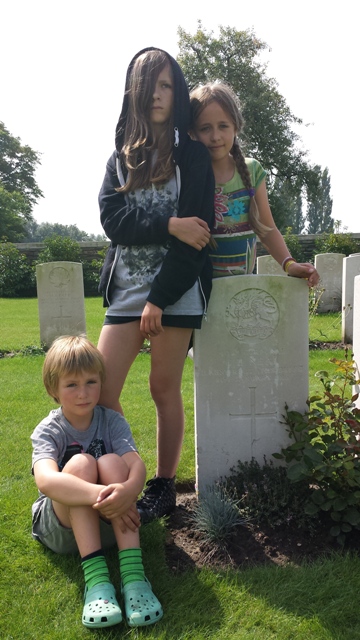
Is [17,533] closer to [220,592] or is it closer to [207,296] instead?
[220,592]

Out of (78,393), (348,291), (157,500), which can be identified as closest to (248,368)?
(157,500)

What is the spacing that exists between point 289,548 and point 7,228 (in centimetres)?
3009

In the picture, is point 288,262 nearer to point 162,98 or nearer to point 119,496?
point 162,98

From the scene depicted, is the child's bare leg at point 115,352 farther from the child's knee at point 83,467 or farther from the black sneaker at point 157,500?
the black sneaker at point 157,500

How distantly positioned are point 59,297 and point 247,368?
5.84 metres

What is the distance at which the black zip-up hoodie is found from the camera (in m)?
2.16

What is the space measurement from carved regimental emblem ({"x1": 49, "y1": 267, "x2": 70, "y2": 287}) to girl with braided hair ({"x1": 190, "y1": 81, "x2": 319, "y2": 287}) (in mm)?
5674

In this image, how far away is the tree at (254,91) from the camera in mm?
23781

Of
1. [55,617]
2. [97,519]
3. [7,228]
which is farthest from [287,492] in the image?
[7,228]

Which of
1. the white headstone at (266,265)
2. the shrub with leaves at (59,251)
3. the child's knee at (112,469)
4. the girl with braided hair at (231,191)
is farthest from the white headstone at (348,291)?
the shrub with leaves at (59,251)

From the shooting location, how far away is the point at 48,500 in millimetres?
2125

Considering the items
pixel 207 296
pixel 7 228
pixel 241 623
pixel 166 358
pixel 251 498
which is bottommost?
pixel 241 623

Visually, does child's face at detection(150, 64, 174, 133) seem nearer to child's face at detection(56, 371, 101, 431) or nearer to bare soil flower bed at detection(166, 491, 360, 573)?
child's face at detection(56, 371, 101, 431)

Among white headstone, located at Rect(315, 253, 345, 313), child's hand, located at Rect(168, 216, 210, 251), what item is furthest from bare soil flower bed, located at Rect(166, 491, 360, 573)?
white headstone, located at Rect(315, 253, 345, 313)
